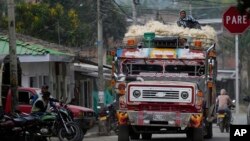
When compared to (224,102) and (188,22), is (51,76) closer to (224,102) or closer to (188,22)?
(224,102)

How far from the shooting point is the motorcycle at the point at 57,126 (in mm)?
16250

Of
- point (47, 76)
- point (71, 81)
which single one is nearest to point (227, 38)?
point (71, 81)

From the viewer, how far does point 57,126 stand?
16.6 metres

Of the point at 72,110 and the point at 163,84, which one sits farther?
the point at 72,110

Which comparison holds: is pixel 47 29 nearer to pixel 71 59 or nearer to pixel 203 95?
pixel 71 59

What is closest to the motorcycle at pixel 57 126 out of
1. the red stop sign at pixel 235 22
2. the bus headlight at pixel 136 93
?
the bus headlight at pixel 136 93

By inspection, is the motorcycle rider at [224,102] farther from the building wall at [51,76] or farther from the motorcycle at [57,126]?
the motorcycle at [57,126]

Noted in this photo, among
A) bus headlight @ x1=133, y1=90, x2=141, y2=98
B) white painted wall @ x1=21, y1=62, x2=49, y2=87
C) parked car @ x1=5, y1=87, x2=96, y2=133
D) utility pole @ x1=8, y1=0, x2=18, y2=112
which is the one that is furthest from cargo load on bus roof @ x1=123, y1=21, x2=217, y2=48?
white painted wall @ x1=21, y1=62, x2=49, y2=87

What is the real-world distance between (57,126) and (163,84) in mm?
2892

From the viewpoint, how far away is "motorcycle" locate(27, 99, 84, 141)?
1625 centimetres

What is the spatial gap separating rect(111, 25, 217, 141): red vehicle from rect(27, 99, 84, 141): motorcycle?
1.22 meters

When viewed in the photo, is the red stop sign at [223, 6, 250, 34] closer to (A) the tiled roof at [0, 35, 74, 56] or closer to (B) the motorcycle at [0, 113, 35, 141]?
(B) the motorcycle at [0, 113, 35, 141]

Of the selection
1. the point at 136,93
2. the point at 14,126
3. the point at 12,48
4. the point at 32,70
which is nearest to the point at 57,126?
the point at 14,126

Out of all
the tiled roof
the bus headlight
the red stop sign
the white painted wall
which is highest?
the red stop sign
